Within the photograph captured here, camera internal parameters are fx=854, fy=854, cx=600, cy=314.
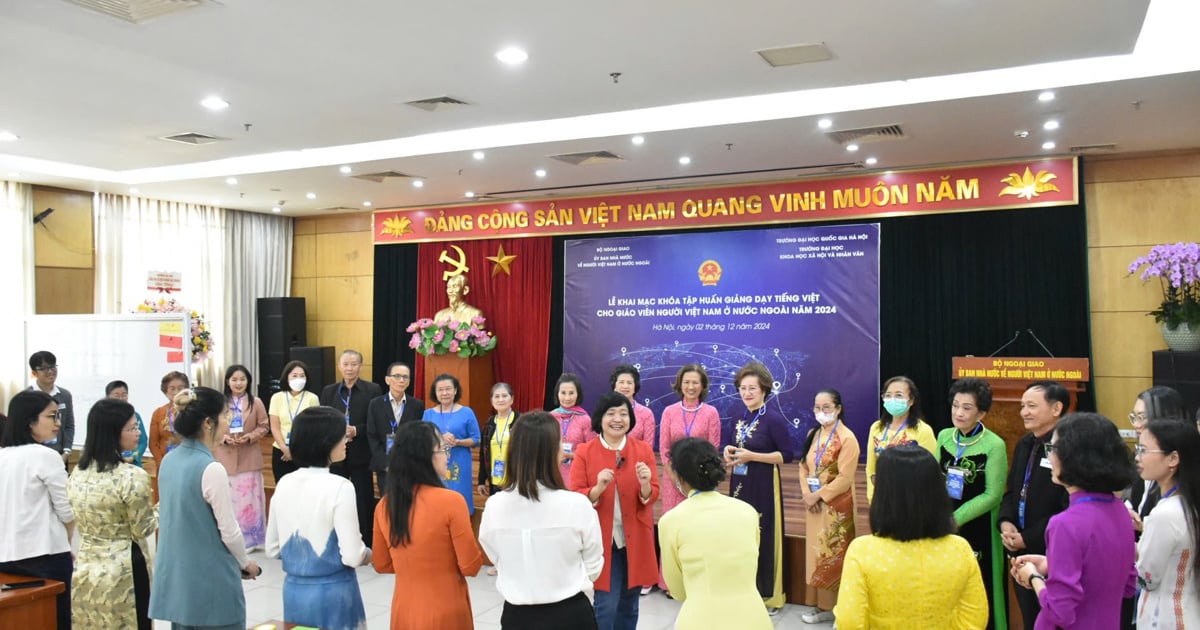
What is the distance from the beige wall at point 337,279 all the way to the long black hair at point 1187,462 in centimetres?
981

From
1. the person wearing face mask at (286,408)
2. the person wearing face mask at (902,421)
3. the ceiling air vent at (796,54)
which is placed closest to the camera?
the person wearing face mask at (902,421)

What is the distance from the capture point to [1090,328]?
7.50m

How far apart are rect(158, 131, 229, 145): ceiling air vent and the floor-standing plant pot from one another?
7.83 metres

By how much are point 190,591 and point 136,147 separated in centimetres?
558

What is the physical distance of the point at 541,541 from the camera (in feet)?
8.41

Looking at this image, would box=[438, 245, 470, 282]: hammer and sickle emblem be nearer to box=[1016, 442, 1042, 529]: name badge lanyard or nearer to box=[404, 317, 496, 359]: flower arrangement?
box=[404, 317, 496, 359]: flower arrangement

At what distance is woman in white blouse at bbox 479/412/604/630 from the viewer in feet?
8.40

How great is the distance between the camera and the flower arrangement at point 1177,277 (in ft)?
21.5

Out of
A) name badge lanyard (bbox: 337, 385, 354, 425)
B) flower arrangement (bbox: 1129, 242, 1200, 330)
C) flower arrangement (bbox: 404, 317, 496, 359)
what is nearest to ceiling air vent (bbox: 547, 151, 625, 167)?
name badge lanyard (bbox: 337, 385, 354, 425)

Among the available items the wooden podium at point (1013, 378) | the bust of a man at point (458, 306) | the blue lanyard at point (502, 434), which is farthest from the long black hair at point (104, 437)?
the bust of a man at point (458, 306)

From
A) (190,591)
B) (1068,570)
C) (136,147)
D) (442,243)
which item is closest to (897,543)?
(1068,570)

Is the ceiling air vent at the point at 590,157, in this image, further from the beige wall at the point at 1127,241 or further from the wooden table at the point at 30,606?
the wooden table at the point at 30,606

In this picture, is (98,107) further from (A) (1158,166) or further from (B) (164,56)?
(A) (1158,166)

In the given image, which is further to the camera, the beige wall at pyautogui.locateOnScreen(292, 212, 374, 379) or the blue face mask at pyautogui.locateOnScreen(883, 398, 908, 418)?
the beige wall at pyautogui.locateOnScreen(292, 212, 374, 379)
